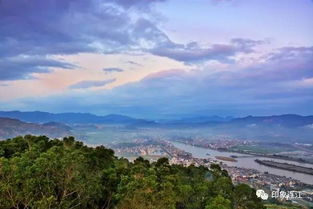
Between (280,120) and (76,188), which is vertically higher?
(280,120)

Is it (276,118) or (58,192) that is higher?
(276,118)

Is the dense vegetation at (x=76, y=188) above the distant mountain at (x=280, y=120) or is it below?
below

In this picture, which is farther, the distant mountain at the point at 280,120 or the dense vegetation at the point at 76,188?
the distant mountain at the point at 280,120

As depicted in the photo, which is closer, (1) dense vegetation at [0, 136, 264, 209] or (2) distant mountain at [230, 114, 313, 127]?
(1) dense vegetation at [0, 136, 264, 209]

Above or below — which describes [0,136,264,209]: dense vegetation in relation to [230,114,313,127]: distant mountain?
below

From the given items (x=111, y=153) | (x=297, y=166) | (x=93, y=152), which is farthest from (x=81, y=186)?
(x=297, y=166)

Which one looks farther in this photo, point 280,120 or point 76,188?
point 280,120

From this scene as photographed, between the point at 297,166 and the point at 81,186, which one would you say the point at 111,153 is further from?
the point at 297,166

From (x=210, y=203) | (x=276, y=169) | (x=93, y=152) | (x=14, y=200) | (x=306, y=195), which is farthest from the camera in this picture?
(x=276, y=169)
